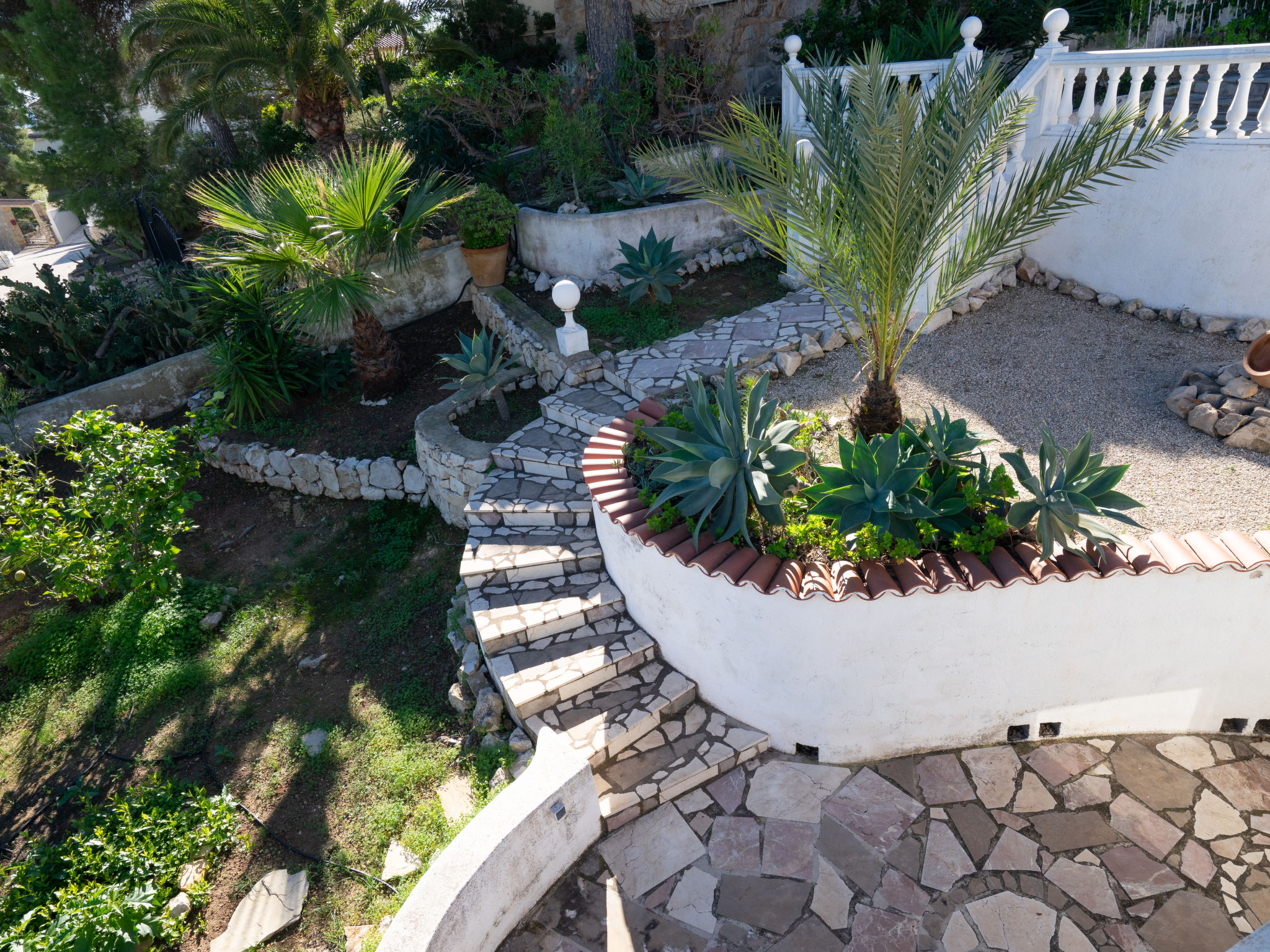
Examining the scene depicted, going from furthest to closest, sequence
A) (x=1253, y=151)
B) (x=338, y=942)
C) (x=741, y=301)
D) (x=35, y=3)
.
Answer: (x=35, y=3) → (x=741, y=301) → (x=1253, y=151) → (x=338, y=942)

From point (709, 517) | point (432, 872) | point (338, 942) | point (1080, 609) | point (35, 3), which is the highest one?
point (35, 3)

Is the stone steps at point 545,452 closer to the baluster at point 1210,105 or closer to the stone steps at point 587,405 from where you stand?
the stone steps at point 587,405

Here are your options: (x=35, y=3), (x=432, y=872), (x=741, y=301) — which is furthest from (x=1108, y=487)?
(x=35, y=3)

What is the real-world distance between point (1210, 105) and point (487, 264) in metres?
7.68

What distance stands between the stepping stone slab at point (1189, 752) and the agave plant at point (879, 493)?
2139 mm

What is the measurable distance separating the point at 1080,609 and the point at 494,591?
160 inches

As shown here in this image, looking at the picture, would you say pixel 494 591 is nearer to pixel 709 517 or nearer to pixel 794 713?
pixel 709 517

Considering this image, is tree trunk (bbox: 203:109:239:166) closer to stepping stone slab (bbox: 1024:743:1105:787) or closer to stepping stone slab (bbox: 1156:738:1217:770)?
stepping stone slab (bbox: 1024:743:1105:787)

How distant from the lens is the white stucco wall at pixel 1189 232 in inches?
273

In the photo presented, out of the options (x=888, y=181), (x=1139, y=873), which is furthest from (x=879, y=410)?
(x=1139, y=873)

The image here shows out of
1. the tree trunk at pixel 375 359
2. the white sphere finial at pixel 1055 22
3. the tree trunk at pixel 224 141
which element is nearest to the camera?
the white sphere finial at pixel 1055 22

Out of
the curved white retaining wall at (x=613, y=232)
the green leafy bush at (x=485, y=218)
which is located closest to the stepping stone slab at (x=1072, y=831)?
the curved white retaining wall at (x=613, y=232)

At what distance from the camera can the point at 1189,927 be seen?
414cm

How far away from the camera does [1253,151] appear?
6.79 m
